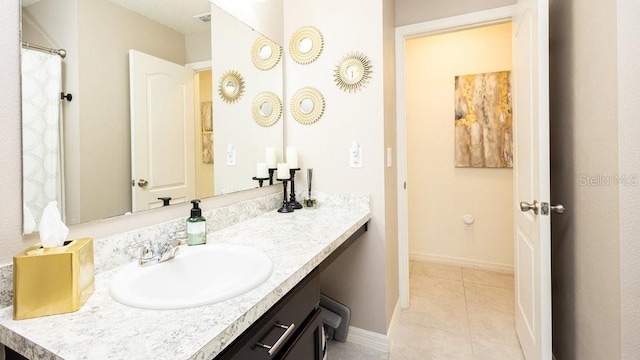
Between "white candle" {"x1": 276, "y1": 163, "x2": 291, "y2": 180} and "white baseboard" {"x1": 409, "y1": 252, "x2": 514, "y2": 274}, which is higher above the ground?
"white candle" {"x1": 276, "y1": 163, "x2": 291, "y2": 180}

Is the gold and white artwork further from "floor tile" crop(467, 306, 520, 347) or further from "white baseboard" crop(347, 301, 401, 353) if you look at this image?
"white baseboard" crop(347, 301, 401, 353)

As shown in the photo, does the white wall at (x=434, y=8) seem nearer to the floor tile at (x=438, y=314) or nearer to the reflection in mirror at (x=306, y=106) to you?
the reflection in mirror at (x=306, y=106)

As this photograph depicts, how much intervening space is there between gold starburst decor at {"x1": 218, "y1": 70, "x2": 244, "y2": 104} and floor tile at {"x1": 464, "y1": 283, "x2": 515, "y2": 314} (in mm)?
2234

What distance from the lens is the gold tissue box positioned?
2.08ft

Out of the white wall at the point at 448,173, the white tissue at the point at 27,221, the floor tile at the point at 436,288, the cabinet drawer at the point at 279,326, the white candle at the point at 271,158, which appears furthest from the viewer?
the white wall at the point at 448,173

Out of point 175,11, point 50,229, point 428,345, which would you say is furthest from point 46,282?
point 428,345

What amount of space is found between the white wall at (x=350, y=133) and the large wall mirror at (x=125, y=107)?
0.44 metres

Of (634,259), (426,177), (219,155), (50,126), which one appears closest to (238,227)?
(219,155)

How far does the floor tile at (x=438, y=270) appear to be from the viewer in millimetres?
2791

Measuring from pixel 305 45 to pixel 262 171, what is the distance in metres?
0.83

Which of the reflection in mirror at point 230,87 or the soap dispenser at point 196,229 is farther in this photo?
the reflection in mirror at point 230,87

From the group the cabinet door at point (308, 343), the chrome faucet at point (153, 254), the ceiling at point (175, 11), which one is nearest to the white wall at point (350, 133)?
the ceiling at point (175, 11)

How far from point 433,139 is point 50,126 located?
2.90 meters

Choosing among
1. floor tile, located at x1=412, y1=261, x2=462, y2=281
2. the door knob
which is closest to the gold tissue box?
the door knob
